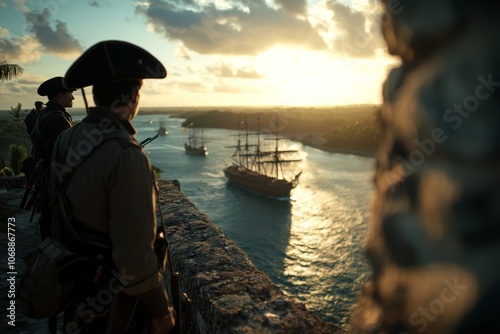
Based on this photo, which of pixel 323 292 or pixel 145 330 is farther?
pixel 323 292

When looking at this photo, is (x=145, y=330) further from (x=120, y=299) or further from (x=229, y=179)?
(x=229, y=179)

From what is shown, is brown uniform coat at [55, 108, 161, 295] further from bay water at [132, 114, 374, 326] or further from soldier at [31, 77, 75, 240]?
bay water at [132, 114, 374, 326]

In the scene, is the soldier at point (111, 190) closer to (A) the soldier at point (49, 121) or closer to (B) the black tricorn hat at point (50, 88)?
(A) the soldier at point (49, 121)

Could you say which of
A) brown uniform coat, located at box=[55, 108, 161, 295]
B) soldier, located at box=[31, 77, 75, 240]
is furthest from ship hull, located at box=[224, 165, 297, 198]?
brown uniform coat, located at box=[55, 108, 161, 295]

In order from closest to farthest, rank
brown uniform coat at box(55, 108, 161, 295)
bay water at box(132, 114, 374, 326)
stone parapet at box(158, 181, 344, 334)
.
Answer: brown uniform coat at box(55, 108, 161, 295)
stone parapet at box(158, 181, 344, 334)
bay water at box(132, 114, 374, 326)

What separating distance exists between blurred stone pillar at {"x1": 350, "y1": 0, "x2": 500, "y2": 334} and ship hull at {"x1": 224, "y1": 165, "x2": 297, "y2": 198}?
4809 cm

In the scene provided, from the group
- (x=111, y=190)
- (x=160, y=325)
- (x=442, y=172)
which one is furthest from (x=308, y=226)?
(x=442, y=172)

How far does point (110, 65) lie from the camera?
1.85 metres

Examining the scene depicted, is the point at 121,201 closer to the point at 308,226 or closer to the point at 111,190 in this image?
the point at 111,190

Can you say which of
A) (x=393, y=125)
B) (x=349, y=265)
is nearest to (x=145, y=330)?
(x=393, y=125)

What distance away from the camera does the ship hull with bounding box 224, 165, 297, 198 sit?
49.1 m

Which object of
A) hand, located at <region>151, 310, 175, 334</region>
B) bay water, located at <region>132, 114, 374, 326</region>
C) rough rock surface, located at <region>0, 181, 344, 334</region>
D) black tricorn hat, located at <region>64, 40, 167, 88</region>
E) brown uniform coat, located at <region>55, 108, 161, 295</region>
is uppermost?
black tricorn hat, located at <region>64, 40, 167, 88</region>

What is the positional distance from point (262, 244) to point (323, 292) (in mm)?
8880

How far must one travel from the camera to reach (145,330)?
1.98 metres
